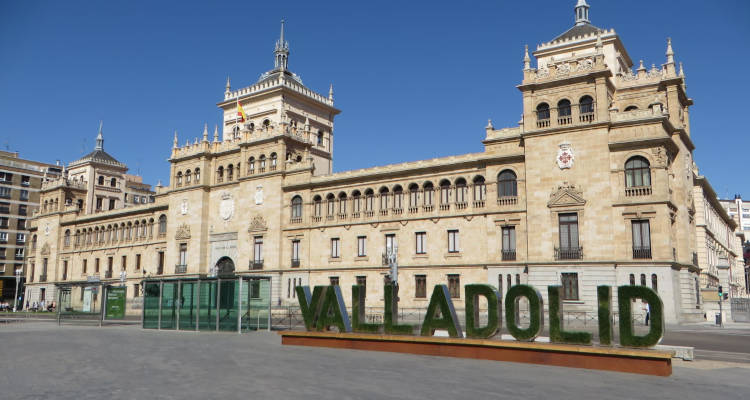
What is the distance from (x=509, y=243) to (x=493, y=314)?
22927 mm

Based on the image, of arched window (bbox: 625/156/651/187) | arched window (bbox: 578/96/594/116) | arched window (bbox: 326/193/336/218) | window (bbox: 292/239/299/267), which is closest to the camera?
arched window (bbox: 625/156/651/187)

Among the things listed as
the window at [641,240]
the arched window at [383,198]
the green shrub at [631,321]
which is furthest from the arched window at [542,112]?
the green shrub at [631,321]

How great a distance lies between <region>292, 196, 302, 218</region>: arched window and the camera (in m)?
51.7

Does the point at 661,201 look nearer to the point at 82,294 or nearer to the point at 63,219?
the point at 82,294

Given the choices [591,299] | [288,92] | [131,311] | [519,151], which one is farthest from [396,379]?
[131,311]

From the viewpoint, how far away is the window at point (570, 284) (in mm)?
37375

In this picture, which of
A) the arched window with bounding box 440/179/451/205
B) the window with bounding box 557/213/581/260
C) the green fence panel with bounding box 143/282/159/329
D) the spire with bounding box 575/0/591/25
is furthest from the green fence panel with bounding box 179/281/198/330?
the spire with bounding box 575/0/591/25

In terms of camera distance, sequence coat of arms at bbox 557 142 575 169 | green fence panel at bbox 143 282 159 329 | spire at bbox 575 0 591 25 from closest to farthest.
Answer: green fence panel at bbox 143 282 159 329
coat of arms at bbox 557 142 575 169
spire at bbox 575 0 591 25

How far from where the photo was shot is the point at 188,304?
3158 cm

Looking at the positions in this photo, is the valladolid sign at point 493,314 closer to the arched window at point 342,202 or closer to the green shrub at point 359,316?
the green shrub at point 359,316

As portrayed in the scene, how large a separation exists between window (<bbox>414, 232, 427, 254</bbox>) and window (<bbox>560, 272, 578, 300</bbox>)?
10.8 meters

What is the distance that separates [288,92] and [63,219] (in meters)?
38.4

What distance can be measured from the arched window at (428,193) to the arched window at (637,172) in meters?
13.8

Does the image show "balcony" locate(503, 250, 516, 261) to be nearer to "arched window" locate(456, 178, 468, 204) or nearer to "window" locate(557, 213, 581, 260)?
"window" locate(557, 213, 581, 260)
